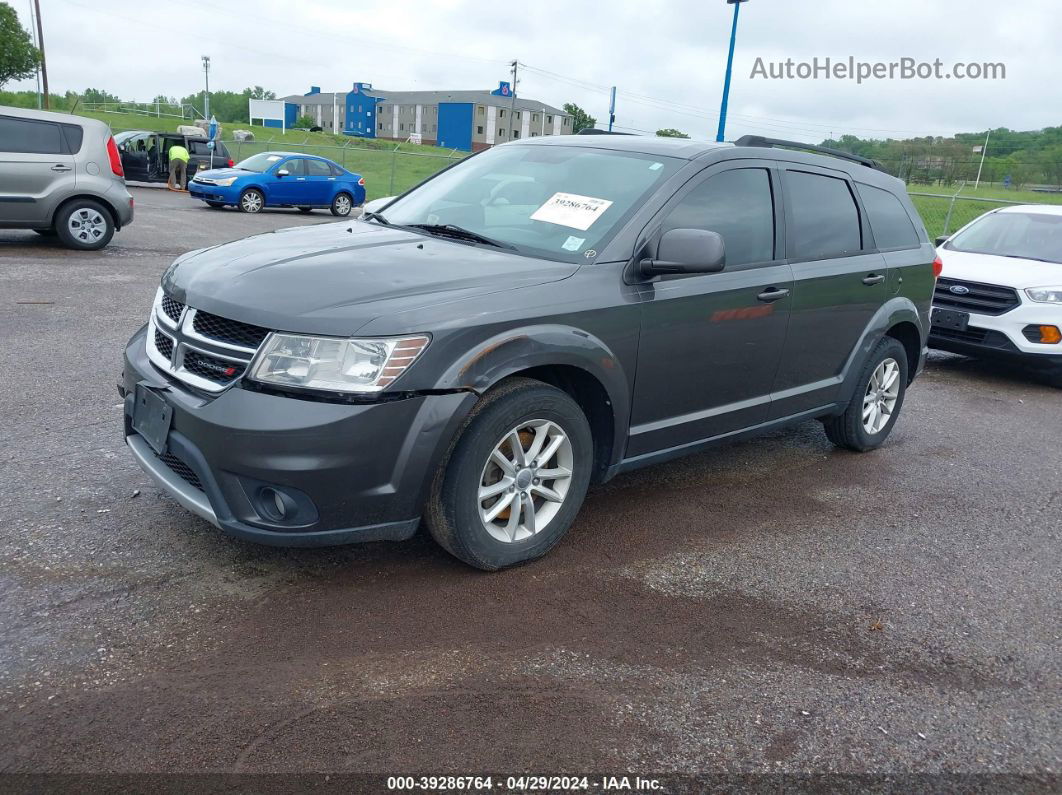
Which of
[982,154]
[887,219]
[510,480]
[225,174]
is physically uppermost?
[982,154]

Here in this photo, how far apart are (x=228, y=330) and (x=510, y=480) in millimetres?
1223

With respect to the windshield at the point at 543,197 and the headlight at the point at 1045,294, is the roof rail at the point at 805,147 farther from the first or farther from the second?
the headlight at the point at 1045,294

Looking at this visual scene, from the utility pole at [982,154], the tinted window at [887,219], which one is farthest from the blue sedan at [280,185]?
the utility pole at [982,154]

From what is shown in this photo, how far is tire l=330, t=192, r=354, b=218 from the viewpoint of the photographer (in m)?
22.8

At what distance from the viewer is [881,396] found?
5867mm

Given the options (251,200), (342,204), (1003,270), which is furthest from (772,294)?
(342,204)

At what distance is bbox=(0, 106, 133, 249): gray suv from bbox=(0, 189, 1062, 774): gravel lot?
278 inches

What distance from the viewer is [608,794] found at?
2.54 m

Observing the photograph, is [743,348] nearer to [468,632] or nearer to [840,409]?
[840,409]

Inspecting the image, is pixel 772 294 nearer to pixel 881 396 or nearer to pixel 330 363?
pixel 881 396

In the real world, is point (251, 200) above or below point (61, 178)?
below

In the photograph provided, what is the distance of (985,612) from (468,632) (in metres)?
2.17

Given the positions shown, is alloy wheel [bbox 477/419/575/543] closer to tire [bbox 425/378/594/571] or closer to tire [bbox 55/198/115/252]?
tire [bbox 425/378/594/571]

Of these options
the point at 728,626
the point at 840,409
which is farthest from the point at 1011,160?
the point at 728,626
